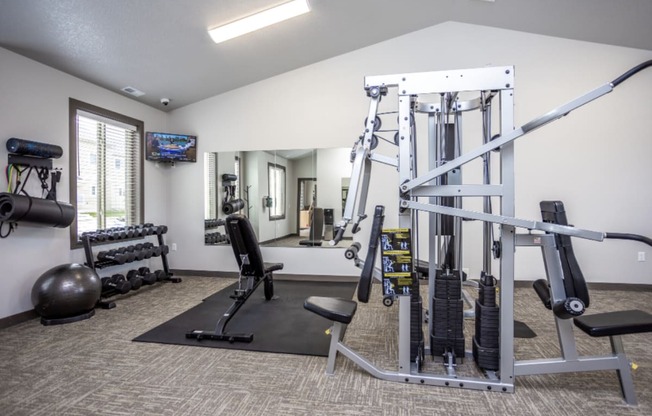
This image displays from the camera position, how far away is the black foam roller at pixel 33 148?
2975mm

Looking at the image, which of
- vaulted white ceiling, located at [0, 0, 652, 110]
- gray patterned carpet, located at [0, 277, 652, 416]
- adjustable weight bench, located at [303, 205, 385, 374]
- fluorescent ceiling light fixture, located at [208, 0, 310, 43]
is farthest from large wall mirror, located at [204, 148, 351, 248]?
adjustable weight bench, located at [303, 205, 385, 374]

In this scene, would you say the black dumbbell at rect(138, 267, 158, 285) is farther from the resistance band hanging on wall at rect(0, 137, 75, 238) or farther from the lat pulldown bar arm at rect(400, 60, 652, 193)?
the lat pulldown bar arm at rect(400, 60, 652, 193)

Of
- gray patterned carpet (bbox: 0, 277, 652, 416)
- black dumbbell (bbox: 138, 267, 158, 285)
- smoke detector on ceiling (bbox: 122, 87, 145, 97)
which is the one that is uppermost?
smoke detector on ceiling (bbox: 122, 87, 145, 97)

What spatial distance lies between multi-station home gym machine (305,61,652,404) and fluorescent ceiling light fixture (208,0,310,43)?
1892mm

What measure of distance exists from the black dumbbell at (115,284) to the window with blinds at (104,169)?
54 centimetres

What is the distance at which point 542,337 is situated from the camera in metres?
2.76

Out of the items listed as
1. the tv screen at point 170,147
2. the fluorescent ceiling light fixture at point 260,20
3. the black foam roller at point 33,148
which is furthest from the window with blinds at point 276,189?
the black foam roller at point 33,148

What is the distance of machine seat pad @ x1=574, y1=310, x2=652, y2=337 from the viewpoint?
1812 millimetres

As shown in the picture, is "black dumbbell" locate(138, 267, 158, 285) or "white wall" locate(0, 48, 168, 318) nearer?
"white wall" locate(0, 48, 168, 318)

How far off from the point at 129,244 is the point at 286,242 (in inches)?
83.1

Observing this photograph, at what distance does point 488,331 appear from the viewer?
2.11 m

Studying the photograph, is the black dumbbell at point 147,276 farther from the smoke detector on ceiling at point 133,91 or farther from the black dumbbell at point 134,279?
the smoke detector on ceiling at point 133,91

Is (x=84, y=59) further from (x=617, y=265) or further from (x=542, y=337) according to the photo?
(x=617, y=265)

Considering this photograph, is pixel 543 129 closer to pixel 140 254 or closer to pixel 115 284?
pixel 140 254
